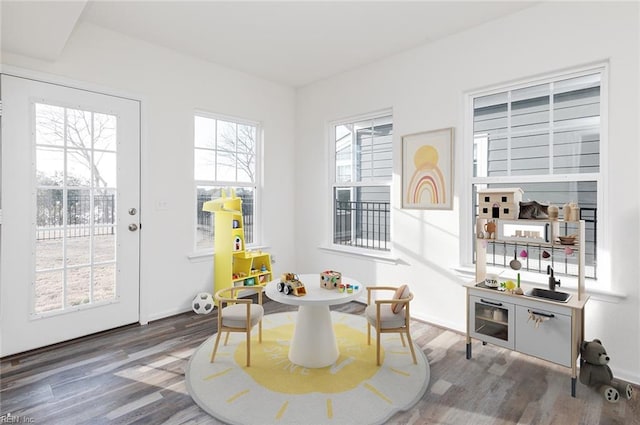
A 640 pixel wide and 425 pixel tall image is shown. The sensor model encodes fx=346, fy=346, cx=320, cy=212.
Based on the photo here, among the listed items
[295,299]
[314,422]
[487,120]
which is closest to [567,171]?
[487,120]

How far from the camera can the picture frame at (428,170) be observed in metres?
3.24

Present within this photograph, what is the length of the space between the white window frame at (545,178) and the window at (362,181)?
900 millimetres

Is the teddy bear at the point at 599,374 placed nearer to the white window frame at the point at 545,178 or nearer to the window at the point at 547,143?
the white window frame at the point at 545,178

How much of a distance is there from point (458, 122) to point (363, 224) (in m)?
1.63

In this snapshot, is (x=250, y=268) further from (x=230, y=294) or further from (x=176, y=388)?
(x=176, y=388)

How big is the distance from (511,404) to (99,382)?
264 centimetres

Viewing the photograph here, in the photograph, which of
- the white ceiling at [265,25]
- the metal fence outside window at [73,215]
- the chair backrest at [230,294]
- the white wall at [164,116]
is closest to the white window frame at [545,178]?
the white ceiling at [265,25]

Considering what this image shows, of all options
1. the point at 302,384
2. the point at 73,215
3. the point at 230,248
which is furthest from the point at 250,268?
the point at 302,384

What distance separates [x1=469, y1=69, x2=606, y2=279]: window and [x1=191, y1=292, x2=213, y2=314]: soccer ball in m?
2.79

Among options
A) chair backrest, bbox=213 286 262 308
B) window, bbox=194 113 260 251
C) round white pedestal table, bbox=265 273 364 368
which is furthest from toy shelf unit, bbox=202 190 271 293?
round white pedestal table, bbox=265 273 364 368

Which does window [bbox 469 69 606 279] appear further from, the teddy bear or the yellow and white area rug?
the yellow and white area rug

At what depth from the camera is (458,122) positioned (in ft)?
10.4

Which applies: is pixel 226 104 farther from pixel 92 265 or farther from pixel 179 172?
pixel 92 265

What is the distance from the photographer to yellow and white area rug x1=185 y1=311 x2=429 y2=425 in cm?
197
